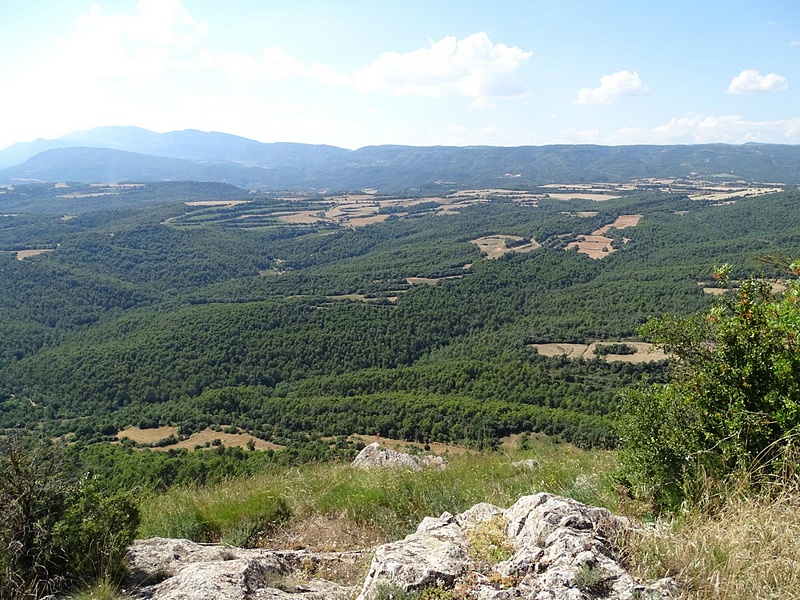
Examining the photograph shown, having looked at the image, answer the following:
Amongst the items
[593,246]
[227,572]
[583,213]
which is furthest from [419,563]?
[583,213]

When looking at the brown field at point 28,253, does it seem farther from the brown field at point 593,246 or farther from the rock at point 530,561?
the rock at point 530,561

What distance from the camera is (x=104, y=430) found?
55.0m

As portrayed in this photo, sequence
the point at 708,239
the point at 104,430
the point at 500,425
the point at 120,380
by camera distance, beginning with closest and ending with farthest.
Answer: the point at 500,425 < the point at 104,430 < the point at 120,380 < the point at 708,239

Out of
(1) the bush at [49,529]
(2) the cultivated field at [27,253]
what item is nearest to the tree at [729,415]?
(1) the bush at [49,529]

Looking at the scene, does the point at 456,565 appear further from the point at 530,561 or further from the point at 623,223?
the point at 623,223

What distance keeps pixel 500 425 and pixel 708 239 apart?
4529 inches

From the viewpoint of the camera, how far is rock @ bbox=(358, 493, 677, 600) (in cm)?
334

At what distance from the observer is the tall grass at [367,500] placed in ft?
19.8

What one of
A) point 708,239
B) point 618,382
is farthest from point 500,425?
point 708,239

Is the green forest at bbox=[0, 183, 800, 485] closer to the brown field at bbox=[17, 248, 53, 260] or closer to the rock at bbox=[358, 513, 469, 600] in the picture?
the brown field at bbox=[17, 248, 53, 260]

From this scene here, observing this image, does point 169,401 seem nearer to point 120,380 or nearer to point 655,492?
point 120,380

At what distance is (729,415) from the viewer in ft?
16.8

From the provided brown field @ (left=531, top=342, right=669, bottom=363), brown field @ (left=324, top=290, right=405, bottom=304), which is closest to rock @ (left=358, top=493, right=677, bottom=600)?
brown field @ (left=531, top=342, right=669, bottom=363)

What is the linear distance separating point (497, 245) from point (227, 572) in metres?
144
